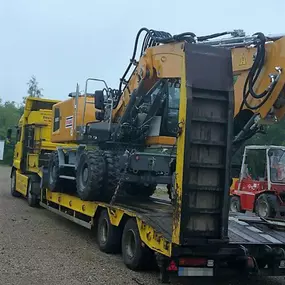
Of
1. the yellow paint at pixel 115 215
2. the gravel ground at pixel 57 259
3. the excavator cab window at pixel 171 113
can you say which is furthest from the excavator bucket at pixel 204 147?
the excavator cab window at pixel 171 113

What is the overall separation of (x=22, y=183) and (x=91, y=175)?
8.64 metres

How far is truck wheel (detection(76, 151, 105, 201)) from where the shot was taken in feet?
33.2

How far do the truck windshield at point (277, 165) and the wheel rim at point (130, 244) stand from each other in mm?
8186

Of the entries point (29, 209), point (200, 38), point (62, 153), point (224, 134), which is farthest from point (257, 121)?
point (29, 209)

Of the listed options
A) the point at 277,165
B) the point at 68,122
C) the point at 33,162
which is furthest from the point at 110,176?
the point at 33,162

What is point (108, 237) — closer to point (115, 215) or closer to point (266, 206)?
point (115, 215)

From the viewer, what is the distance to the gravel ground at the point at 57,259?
7.63 m

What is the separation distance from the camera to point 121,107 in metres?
11.0

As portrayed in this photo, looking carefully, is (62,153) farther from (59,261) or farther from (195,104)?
(195,104)

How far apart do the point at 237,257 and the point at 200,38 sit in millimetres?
3466

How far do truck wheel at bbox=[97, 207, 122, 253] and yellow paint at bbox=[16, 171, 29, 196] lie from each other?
7.97 metres

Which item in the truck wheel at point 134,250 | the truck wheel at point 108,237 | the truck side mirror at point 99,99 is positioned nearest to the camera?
the truck wheel at point 134,250

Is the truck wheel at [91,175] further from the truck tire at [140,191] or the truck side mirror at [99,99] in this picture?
the truck tire at [140,191]

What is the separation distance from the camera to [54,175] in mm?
13094
